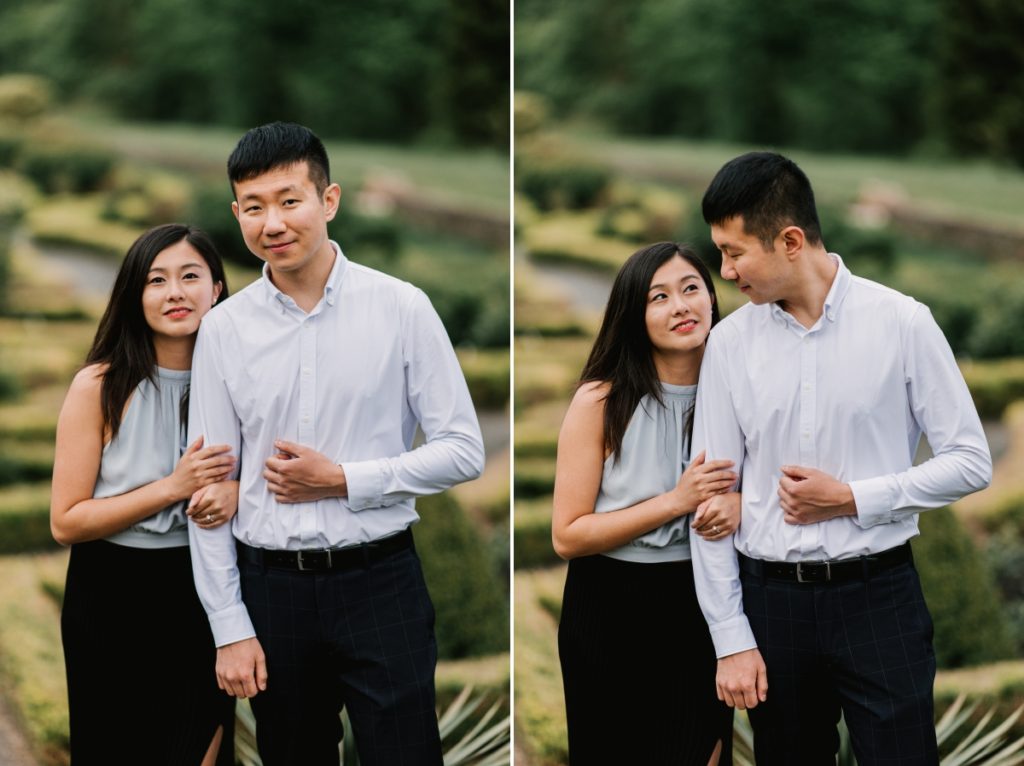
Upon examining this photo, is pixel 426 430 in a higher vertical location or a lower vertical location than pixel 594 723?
higher

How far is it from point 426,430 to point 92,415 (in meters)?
0.81

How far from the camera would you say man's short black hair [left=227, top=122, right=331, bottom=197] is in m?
2.78

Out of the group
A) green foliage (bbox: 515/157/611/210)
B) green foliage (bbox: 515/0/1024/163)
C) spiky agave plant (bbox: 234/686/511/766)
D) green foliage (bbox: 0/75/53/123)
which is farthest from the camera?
green foliage (bbox: 515/157/611/210)

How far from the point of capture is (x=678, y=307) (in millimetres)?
2936

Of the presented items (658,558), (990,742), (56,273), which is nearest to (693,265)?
(658,558)

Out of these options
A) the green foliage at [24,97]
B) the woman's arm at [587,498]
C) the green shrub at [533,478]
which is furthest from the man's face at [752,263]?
the green foliage at [24,97]

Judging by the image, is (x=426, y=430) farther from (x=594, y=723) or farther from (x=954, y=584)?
(x=954, y=584)

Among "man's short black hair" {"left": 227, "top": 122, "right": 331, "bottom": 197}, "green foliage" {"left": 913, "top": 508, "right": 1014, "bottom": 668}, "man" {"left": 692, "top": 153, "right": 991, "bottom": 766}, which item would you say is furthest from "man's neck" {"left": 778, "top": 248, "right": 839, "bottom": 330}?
"green foliage" {"left": 913, "top": 508, "right": 1014, "bottom": 668}

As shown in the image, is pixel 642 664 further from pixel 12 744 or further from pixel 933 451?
pixel 12 744

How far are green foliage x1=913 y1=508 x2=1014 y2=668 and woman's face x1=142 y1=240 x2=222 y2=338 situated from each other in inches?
118

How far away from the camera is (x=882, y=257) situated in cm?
539

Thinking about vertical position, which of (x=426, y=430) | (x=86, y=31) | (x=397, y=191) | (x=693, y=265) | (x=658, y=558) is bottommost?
(x=658, y=558)

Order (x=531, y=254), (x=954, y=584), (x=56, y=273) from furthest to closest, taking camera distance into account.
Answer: (x=531, y=254), (x=56, y=273), (x=954, y=584)

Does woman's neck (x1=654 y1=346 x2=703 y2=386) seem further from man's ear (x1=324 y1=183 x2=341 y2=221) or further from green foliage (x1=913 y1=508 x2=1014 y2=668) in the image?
green foliage (x1=913 y1=508 x2=1014 y2=668)
